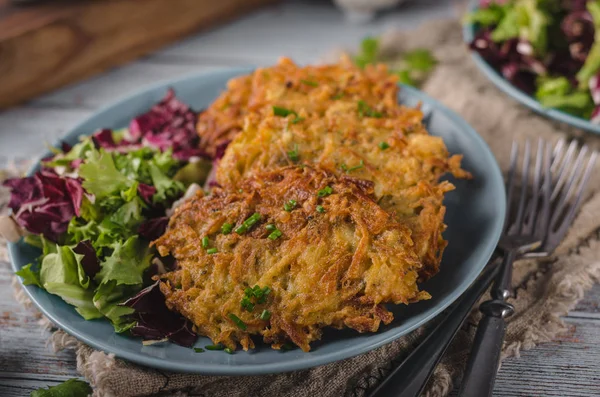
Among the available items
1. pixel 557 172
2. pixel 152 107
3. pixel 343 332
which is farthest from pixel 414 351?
pixel 152 107

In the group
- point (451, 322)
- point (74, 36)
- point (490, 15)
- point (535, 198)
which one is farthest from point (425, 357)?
point (74, 36)

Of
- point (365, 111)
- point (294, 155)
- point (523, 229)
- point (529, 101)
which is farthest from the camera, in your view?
point (529, 101)

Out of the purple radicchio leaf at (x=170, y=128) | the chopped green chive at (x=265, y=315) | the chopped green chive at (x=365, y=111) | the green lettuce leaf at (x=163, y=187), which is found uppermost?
the chopped green chive at (x=365, y=111)

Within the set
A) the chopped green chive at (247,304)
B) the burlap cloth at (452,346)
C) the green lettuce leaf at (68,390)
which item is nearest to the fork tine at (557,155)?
the burlap cloth at (452,346)

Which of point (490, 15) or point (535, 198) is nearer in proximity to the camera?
point (535, 198)

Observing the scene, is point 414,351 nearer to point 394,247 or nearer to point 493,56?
point 394,247

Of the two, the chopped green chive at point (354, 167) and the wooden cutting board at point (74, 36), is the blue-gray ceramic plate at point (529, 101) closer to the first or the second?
the chopped green chive at point (354, 167)

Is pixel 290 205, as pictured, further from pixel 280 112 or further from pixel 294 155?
pixel 280 112
